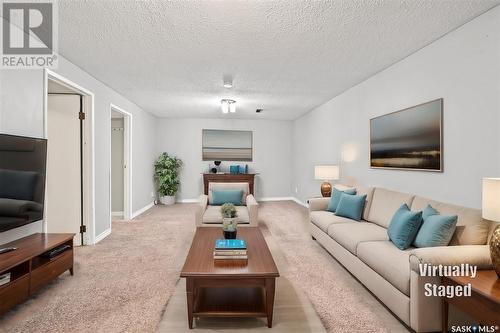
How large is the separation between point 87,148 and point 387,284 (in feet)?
13.3

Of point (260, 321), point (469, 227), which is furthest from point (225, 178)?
point (469, 227)

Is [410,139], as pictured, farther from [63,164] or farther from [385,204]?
[63,164]

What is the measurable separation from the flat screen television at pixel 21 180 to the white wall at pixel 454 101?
4.06m

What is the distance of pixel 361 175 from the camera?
167 inches

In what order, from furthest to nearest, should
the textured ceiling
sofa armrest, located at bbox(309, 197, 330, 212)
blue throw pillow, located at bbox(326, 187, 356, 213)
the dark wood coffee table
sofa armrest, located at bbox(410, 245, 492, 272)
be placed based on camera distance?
sofa armrest, located at bbox(309, 197, 330, 212)
blue throw pillow, located at bbox(326, 187, 356, 213)
the textured ceiling
the dark wood coffee table
sofa armrest, located at bbox(410, 245, 492, 272)

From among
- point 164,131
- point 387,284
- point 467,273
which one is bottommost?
point 387,284

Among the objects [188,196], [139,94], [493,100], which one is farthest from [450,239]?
[188,196]

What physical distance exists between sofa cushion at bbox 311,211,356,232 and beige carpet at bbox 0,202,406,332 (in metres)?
0.35

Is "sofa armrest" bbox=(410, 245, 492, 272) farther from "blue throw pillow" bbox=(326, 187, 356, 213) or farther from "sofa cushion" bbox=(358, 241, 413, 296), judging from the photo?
"blue throw pillow" bbox=(326, 187, 356, 213)

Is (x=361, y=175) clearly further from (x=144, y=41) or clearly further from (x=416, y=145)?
(x=144, y=41)

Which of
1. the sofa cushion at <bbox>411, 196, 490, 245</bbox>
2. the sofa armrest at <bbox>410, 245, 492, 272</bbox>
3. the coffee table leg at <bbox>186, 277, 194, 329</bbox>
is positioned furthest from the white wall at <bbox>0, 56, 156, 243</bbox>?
the sofa cushion at <bbox>411, 196, 490, 245</bbox>

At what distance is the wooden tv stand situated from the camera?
78.0 inches

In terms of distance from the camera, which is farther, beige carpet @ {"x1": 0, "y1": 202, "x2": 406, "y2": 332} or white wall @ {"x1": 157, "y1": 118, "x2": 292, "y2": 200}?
white wall @ {"x1": 157, "y1": 118, "x2": 292, "y2": 200}

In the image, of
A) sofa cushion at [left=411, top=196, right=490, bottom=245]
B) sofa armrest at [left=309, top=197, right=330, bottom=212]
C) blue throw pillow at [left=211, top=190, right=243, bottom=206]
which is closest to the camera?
sofa cushion at [left=411, top=196, right=490, bottom=245]
